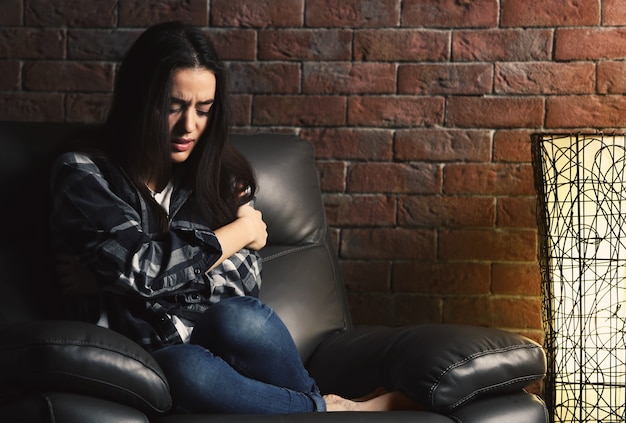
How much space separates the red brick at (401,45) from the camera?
2330 mm

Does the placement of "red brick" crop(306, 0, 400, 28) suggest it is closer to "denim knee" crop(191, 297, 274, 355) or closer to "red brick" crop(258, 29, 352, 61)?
"red brick" crop(258, 29, 352, 61)

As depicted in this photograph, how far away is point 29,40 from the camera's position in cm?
239

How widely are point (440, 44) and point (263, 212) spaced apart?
729mm

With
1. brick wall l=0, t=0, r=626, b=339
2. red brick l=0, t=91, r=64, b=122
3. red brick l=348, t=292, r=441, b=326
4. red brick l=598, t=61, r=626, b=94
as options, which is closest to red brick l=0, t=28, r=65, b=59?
brick wall l=0, t=0, r=626, b=339

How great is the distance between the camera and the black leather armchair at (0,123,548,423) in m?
1.27

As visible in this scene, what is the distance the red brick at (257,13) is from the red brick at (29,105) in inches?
20.3

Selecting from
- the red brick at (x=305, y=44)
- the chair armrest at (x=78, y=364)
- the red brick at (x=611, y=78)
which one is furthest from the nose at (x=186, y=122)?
the red brick at (x=611, y=78)

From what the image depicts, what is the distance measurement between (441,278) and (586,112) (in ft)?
1.99

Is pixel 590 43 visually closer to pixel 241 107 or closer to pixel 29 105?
pixel 241 107

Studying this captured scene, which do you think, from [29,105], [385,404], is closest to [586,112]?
[385,404]

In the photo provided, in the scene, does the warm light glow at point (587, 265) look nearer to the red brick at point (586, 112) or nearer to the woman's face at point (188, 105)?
the red brick at point (586, 112)

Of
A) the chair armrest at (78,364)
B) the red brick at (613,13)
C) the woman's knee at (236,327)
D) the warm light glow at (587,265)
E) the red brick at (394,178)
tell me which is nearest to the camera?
the chair armrest at (78,364)

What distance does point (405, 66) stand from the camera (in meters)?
2.34

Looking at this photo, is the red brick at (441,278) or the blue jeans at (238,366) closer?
the blue jeans at (238,366)
